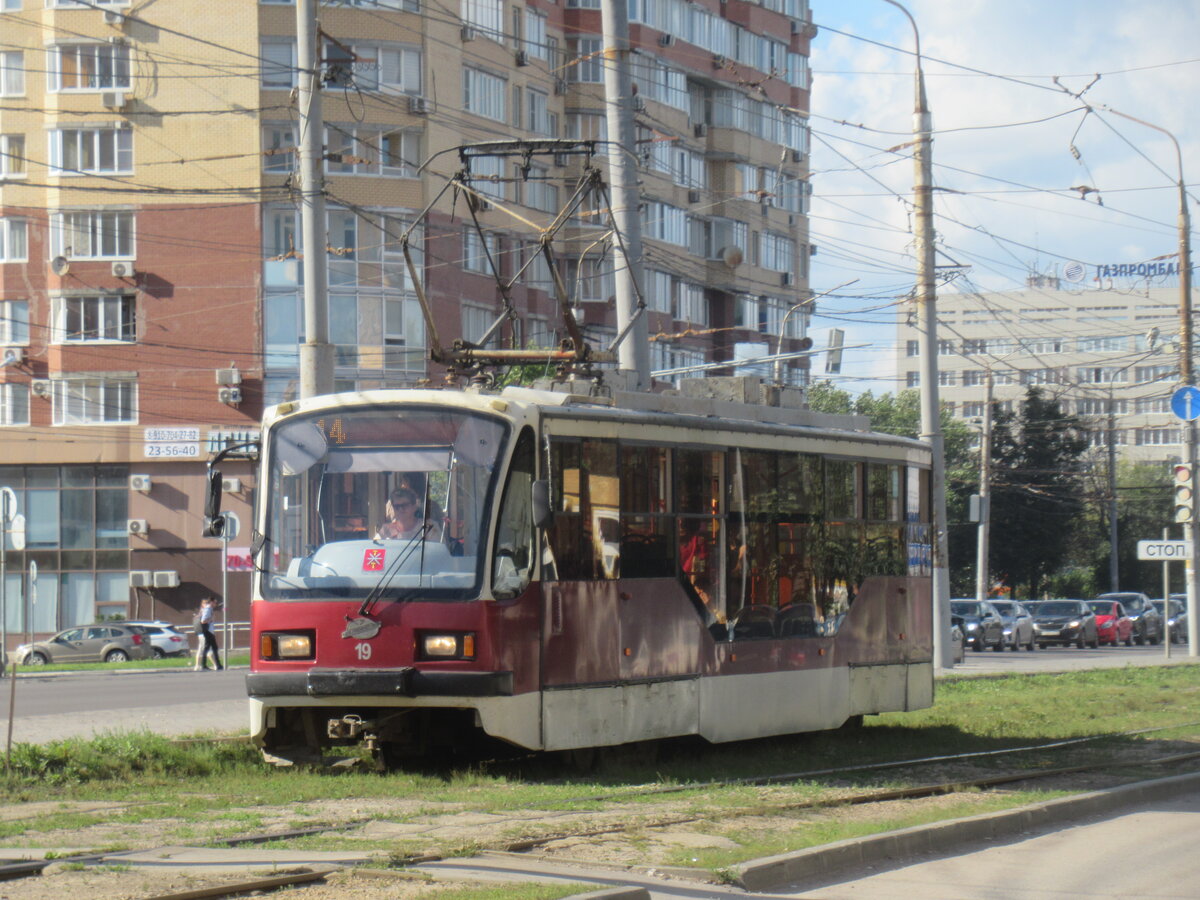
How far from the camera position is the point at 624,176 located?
19359 mm

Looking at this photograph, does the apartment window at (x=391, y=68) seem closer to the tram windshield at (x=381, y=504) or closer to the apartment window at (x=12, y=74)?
the apartment window at (x=12, y=74)

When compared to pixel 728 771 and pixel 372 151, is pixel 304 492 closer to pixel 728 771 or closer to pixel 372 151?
pixel 728 771

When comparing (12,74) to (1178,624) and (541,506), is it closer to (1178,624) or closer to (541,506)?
(1178,624)

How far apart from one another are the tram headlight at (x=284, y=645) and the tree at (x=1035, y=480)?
2547 inches

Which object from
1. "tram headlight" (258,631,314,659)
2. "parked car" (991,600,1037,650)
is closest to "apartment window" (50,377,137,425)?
"parked car" (991,600,1037,650)

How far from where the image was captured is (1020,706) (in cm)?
2166

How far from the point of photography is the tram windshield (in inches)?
506

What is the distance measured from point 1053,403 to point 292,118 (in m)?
39.2

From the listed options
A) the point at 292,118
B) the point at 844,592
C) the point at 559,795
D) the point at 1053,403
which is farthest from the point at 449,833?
the point at 1053,403

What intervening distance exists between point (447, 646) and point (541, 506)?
3.89 ft

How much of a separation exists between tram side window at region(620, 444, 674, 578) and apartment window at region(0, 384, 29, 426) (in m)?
40.7

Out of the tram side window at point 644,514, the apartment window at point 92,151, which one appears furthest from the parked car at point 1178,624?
the tram side window at point 644,514

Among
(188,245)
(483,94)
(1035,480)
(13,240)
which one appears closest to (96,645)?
(188,245)

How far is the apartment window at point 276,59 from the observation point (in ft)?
161
